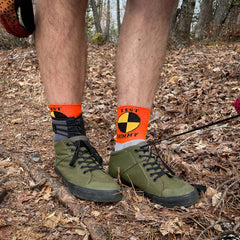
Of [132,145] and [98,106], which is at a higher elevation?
[132,145]

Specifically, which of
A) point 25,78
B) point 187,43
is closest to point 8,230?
point 25,78

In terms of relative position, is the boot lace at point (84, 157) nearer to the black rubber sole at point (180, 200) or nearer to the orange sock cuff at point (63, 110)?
the orange sock cuff at point (63, 110)

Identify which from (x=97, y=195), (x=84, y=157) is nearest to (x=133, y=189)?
(x=97, y=195)

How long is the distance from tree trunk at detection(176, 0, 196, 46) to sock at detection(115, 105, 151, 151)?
19.6 feet

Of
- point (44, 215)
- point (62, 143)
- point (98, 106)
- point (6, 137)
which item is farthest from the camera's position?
point (98, 106)

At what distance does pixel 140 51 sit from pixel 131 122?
0.47 meters

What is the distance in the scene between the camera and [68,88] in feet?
4.75

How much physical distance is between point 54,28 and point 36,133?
1.52 meters

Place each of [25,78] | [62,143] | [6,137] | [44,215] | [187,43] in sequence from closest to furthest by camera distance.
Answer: [44,215] → [62,143] → [6,137] → [25,78] → [187,43]

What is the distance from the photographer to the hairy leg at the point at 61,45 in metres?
1.33

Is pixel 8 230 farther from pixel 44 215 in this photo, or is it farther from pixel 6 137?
pixel 6 137

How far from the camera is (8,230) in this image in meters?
1.06

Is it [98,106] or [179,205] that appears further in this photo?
[98,106]

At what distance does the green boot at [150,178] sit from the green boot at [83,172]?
116 mm
